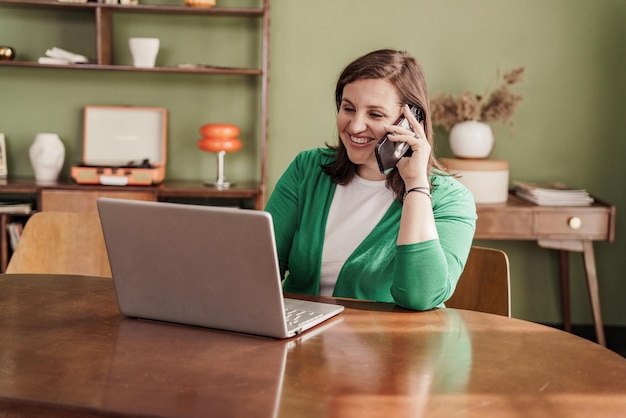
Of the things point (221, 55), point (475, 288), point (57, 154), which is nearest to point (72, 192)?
point (57, 154)

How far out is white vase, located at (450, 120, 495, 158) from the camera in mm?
3838

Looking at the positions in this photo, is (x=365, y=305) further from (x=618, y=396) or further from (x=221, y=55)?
(x=221, y=55)

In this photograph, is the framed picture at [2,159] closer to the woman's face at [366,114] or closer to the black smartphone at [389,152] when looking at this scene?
the woman's face at [366,114]

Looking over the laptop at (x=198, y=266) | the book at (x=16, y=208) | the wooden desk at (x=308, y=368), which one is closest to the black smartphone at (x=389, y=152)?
the wooden desk at (x=308, y=368)

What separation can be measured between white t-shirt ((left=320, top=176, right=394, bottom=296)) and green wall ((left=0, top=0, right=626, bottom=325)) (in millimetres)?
1884

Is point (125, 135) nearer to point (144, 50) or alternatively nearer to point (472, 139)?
point (144, 50)

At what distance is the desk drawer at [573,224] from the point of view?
12.1 feet

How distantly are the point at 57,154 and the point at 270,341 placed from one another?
9.03ft

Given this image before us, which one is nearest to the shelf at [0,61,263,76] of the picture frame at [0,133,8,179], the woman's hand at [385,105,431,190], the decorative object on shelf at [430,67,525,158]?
the picture frame at [0,133,8,179]

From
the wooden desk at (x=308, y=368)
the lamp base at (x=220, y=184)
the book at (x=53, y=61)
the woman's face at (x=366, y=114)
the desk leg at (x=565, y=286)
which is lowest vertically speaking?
the desk leg at (x=565, y=286)

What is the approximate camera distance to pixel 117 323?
162 cm

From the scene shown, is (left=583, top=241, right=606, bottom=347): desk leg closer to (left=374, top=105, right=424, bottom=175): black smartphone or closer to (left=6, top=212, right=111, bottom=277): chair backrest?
(left=374, top=105, right=424, bottom=175): black smartphone

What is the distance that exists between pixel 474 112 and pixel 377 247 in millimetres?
1961

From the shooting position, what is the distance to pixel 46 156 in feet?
12.9
